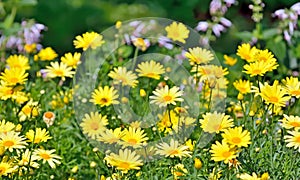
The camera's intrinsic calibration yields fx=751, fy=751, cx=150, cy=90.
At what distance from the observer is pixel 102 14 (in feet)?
11.6

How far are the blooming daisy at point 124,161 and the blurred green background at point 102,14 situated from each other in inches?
68.4

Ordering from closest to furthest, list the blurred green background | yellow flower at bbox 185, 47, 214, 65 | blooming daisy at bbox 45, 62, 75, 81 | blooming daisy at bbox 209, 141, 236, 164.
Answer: blooming daisy at bbox 209, 141, 236, 164, yellow flower at bbox 185, 47, 214, 65, blooming daisy at bbox 45, 62, 75, 81, the blurred green background

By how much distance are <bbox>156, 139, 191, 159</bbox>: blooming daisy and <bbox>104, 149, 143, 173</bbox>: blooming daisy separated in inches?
2.3

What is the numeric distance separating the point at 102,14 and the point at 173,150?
1.87 meters

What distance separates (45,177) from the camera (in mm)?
2121

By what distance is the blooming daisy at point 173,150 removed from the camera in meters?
1.73

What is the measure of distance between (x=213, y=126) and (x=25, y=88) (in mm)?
883

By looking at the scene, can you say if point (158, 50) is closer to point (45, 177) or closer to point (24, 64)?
point (24, 64)

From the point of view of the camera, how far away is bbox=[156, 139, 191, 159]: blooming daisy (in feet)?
5.69

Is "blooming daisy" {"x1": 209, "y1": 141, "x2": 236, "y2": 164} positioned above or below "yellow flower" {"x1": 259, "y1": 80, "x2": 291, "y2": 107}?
below

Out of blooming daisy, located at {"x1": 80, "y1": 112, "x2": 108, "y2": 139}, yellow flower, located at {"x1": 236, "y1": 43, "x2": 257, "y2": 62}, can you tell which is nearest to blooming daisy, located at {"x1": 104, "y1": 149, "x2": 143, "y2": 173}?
blooming daisy, located at {"x1": 80, "y1": 112, "x2": 108, "y2": 139}

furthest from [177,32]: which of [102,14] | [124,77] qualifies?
[102,14]

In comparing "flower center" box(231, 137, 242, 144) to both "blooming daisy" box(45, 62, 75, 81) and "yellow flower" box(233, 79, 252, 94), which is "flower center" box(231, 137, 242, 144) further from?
"blooming daisy" box(45, 62, 75, 81)

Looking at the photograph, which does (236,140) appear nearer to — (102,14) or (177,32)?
(177,32)
